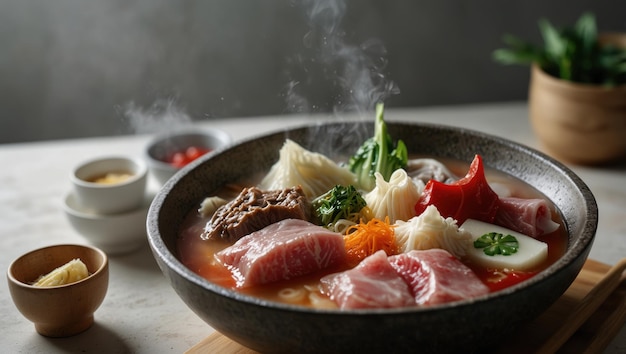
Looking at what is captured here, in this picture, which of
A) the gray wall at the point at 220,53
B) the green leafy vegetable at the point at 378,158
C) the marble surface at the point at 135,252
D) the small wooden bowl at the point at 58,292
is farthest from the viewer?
the gray wall at the point at 220,53

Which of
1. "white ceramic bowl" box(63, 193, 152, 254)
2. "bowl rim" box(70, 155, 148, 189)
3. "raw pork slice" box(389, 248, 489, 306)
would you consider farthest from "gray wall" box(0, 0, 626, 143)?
"raw pork slice" box(389, 248, 489, 306)

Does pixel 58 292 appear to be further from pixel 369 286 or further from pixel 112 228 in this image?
pixel 369 286

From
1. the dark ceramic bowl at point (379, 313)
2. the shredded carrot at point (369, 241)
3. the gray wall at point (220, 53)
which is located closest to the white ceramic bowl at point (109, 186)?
the dark ceramic bowl at point (379, 313)

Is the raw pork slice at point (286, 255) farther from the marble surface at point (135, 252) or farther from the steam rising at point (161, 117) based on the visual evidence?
the steam rising at point (161, 117)

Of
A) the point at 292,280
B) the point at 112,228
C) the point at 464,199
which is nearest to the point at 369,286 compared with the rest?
the point at 292,280

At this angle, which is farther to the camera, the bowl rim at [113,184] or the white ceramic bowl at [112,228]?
the bowl rim at [113,184]

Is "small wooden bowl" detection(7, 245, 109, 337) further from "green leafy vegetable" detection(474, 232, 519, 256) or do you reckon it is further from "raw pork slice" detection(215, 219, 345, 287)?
"green leafy vegetable" detection(474, 232, 519, 256)
